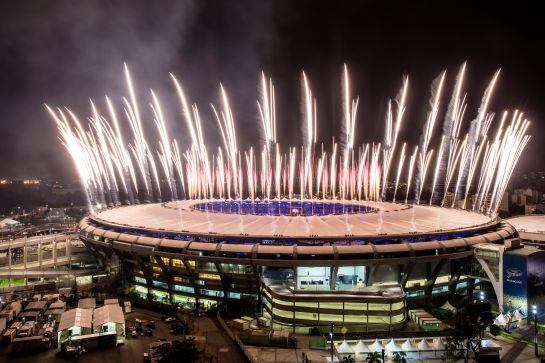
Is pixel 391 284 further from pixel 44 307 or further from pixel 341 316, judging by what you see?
pixel 44 307

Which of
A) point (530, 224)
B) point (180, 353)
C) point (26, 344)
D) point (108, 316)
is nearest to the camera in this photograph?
point (180, 353)

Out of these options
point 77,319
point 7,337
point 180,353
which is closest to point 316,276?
point 180,353

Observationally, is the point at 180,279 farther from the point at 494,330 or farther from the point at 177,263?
the point at 494,330

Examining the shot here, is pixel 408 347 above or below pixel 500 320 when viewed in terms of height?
above

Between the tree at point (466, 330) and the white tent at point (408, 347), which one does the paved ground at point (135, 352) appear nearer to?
the white tent at point (408, 347)

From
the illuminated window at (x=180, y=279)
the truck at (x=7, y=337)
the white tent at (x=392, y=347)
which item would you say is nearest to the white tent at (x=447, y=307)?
the white tent at (x=392, y=347)

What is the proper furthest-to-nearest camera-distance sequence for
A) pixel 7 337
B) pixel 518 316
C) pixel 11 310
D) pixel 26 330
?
1. pixel 11 310
2. pixel 518 316
3. pixel 26 330
4. pixel 7 337

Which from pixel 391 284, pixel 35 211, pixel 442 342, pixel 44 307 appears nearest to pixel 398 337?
pixel 442 342
